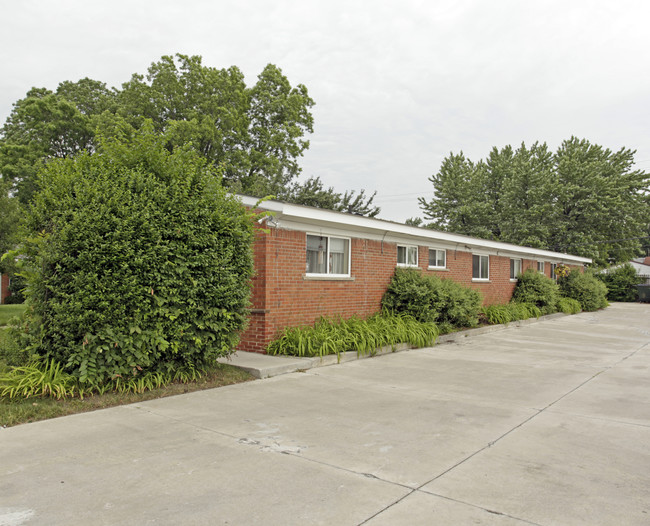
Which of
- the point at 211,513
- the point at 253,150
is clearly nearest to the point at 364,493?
the point at 211,513

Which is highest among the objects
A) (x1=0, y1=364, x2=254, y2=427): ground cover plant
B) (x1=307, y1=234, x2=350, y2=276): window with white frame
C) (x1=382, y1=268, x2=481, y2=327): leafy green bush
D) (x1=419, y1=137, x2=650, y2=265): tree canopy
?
(x1=419, y1=137, x2=650, y2=265): tree canopy

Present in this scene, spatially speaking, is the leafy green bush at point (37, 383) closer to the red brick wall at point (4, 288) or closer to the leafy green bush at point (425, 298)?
the leafy green bush at point (425, 298)

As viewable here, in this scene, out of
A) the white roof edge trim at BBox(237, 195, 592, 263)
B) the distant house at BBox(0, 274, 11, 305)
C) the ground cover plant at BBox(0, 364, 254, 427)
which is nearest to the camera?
the ground cover plant at BBox(0, 364, 254, 427)

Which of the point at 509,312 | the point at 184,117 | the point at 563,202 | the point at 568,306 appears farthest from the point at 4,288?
the point at 563,202

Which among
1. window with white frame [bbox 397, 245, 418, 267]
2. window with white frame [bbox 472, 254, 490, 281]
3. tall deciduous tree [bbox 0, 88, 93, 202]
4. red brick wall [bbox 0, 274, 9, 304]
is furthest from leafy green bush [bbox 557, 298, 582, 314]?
red brick wall [bbox 0, 274, 9, 304]

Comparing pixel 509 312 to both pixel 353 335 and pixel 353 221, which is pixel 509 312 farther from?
pixel 353 335

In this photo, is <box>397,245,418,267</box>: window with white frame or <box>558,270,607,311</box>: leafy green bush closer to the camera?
<box>397,245,418,267</box>: window with white frame

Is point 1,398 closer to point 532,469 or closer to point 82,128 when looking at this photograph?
point 532,469

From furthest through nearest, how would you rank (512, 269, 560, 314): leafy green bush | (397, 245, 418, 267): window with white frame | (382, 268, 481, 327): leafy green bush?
(512, 269, 560, 314): leafy green bush < (397, 245, 418, 267): window with white frame < (382, 268, 481, 327): leafy green bush

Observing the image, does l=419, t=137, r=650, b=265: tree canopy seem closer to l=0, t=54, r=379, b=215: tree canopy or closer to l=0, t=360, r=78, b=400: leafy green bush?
l=0, t=54, r=379, b=215: tree canopy

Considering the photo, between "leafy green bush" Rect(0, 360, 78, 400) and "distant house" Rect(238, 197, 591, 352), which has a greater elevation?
"distant house" Rect(238, 197, 591, 352)

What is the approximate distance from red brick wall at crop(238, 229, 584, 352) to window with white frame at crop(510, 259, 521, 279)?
33.1ft

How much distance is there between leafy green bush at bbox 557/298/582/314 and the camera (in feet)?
74.9

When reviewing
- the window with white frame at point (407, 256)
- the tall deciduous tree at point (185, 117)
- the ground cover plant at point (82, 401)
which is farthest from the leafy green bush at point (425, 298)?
the tall deciduous tree at point (185, 117)
